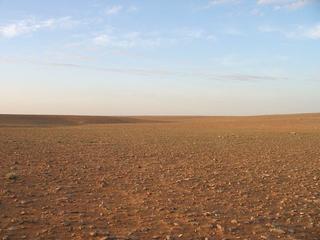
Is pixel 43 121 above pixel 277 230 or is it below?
above

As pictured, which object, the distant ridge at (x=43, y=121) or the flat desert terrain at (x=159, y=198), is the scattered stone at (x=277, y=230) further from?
the distant ridge at (x=43, y=121)

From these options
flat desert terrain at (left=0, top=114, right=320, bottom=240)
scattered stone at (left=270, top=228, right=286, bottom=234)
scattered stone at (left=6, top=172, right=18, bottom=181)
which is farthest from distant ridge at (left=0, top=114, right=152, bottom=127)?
scattered stone at (left=270, top=228, right=286, bottom=234)

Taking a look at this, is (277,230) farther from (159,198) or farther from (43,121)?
(43,121)

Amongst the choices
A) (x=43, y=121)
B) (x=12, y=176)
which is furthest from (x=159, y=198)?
(x=43, y=121)

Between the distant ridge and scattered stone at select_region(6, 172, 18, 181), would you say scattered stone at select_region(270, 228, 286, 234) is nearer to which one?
scattered stone at select_region(6, 172, 18, 181)

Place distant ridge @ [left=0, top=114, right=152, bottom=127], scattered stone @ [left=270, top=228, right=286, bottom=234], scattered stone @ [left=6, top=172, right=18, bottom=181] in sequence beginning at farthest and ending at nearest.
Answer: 1. distant ridge @ [left=0, top=114, right=152, bottom=127]
2. scattered stone @ [left=6, top=172, right=18, bottom=181]
3. scattered stone @ [left=270, top=228, right=286, bottom=234]

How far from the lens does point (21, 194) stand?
9891 millimetres

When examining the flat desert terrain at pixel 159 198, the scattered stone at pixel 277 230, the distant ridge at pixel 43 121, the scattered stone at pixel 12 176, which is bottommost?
the scattered stone at pixel 277 230

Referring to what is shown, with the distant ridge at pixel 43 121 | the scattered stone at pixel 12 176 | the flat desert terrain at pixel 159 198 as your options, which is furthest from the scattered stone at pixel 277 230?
the distant ridge at pixel 43 121

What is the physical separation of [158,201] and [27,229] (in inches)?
111

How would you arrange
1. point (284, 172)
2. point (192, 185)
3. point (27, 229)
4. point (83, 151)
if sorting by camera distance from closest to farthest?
1. point (27, 229)
2. point (192, 185)
3. point (284, 172)
4. point (83, 151)

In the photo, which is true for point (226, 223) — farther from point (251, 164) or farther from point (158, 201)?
point (251, 164)

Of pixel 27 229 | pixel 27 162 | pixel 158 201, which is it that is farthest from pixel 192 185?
pixel 27 162

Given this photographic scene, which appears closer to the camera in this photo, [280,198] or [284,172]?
[280,198]
